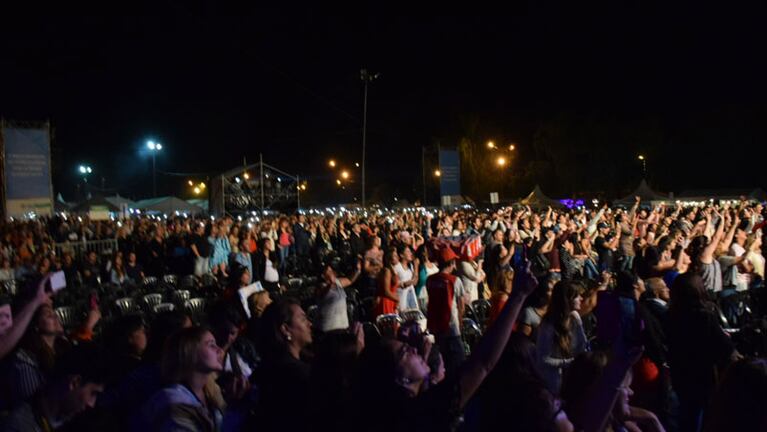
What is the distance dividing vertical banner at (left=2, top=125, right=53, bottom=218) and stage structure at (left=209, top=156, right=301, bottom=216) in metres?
7.15

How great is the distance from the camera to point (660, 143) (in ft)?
155

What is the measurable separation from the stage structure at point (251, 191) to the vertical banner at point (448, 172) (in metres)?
6.28

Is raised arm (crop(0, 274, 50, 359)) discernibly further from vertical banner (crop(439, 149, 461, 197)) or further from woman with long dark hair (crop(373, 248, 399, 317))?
vertical banner (crop(439, 149, 461, 197))

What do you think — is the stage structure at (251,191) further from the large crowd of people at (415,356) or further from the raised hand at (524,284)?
the raised hand at (524,284)

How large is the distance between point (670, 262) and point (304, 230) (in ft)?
38.2

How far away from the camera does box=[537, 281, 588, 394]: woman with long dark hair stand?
522cm

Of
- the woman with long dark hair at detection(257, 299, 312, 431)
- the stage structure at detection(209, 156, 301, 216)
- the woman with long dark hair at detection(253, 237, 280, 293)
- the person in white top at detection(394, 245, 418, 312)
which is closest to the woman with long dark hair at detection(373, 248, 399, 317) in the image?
the person in white top at detection(394, 245, 418, 312)

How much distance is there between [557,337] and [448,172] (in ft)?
74.8

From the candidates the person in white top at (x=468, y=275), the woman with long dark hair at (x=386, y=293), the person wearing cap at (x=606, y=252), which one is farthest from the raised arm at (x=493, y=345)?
the person wearing cap at (x=606, y=252)

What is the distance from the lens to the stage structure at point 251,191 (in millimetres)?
26734

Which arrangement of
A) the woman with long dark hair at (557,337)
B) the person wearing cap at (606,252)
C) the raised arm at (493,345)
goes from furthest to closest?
the person wearing cap at (606,252)
the woman with long dark hair at (557,337)
the raised arm at (493,345)

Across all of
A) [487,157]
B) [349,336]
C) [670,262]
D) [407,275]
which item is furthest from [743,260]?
[487,157]

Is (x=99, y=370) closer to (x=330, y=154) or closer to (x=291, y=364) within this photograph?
(x=291, y=364)

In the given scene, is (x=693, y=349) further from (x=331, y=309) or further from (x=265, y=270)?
(x=265, y=270)
